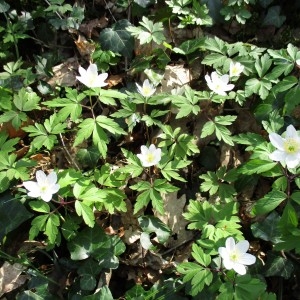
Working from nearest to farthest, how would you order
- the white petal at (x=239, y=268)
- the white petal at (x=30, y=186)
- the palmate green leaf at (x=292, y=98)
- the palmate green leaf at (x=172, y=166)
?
the white petal at (x=239, y=268) → the white petal at (x=30, y=186) → the palmate green leaf at (x=172, y=166) → the palmate green leaf at (x=292, y=98)

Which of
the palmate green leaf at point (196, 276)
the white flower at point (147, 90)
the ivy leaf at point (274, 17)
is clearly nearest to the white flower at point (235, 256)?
the palmate green leaf at point (196, 276)

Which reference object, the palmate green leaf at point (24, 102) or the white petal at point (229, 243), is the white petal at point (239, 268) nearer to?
the white petal at point (229, 243)

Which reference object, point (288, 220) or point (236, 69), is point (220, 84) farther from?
point (288, 220)

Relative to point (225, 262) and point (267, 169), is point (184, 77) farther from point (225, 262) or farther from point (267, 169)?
point (225, 262)

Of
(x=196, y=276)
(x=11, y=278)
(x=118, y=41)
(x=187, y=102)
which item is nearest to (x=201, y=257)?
(x=196, y=276)

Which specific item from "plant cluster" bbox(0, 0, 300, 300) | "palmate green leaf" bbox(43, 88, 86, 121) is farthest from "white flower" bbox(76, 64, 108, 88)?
"palmate green leaf" bbox(43, 88, 86, 121)

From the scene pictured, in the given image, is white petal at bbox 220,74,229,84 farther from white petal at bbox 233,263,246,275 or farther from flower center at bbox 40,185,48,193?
flower center at bbox 40,185,48,193

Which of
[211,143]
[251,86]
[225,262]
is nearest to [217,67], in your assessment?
[251,86]
